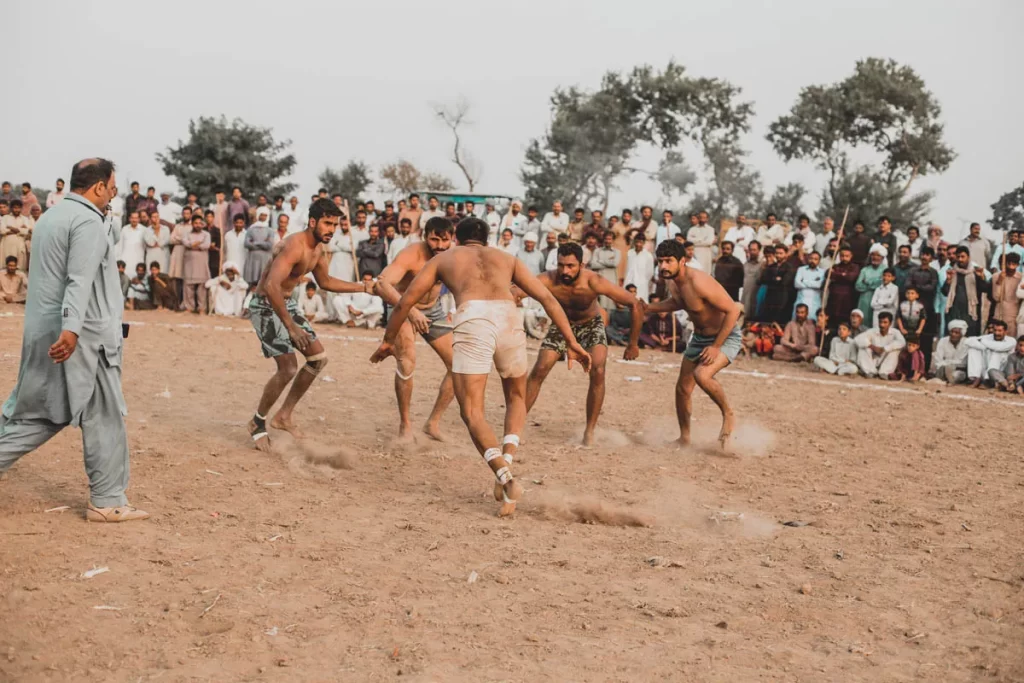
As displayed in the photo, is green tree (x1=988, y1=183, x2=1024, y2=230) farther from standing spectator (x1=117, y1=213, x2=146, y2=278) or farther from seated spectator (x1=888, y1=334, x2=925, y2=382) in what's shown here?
standing spectator (x1=117, y1=213, x2=146, y2=278)

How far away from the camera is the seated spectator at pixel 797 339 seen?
15430mm

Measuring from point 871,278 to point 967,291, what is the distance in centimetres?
131

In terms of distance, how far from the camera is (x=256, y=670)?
387cm

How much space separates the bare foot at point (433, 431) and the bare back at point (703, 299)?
7.38 ft

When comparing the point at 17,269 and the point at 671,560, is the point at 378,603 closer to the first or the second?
the point at 671,560

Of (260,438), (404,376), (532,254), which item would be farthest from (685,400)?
(532,254)

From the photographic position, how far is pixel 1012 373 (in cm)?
1326

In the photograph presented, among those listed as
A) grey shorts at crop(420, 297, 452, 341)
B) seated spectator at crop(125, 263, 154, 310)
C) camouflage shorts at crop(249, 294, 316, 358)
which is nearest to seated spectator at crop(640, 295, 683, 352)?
grey shorts at crop(420, 297, 452, 341)

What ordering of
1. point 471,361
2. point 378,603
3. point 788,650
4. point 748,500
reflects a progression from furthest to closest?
point 748,500 < point 471,361 < point 378,603 < point 788,650

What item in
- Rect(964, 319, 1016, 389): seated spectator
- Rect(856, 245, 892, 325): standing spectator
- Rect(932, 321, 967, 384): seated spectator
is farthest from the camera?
Rect(856, 245, 892, 325): standing spectator

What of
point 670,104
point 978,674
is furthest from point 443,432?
point 670,104

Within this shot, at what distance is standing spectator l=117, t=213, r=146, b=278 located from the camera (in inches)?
730

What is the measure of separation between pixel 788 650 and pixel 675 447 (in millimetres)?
4173

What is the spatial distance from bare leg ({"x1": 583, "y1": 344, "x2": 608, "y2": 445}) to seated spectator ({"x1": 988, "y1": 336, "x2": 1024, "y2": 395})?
24.2 ft
